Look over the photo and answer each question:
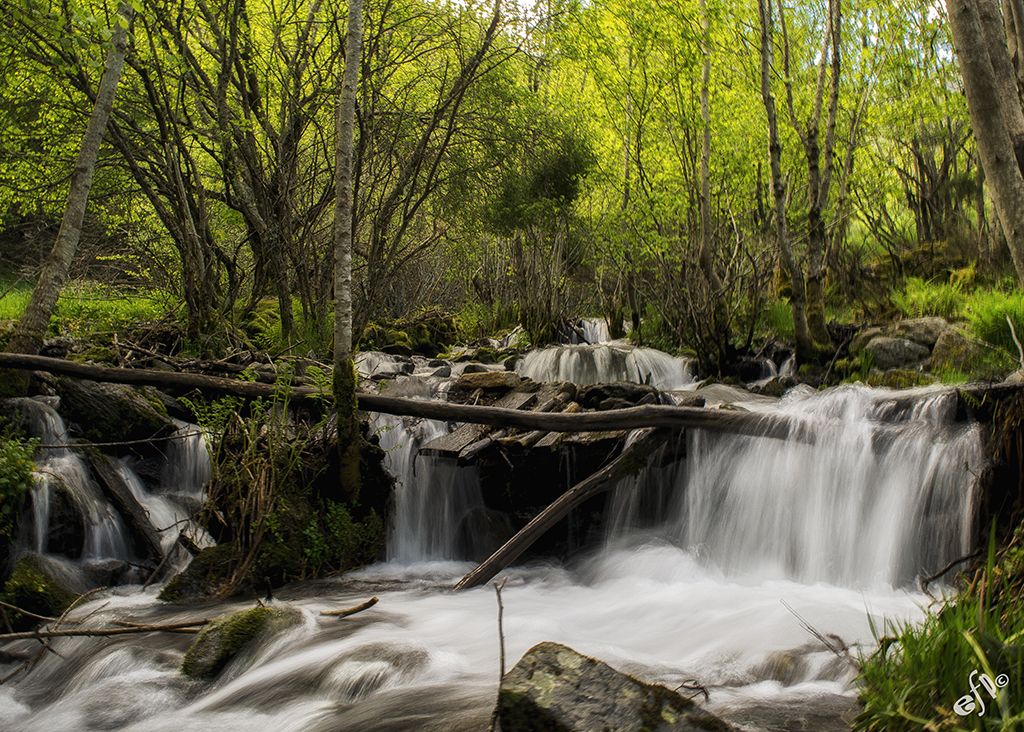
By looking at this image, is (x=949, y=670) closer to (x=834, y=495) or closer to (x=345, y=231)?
(x=834, y=495)

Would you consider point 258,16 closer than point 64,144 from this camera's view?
No

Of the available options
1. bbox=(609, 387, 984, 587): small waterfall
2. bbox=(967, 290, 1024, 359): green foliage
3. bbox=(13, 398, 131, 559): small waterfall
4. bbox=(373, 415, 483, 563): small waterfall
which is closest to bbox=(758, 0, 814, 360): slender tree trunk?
bbox=(609, 387, 984, 587): small waterfall

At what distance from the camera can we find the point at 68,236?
7.68 m

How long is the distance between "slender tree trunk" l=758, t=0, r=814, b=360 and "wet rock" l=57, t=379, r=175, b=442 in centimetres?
850

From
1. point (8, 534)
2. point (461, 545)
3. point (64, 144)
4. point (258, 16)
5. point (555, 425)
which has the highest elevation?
point (258, 16)

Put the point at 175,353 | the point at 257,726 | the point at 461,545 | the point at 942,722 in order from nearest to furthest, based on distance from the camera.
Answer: the point at 942,722, the point at 257,726, the point at 461,545, the point at 175,353

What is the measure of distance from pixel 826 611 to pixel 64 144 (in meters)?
11.5

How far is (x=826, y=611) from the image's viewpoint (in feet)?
18.3

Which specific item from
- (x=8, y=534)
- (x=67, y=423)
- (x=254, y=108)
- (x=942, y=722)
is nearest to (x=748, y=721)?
(x=942, y=722)

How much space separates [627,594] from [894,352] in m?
6.06

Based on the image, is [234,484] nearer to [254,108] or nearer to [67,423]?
[67,423]

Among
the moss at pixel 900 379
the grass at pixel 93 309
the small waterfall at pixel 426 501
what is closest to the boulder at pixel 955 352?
the moss at pixel 900 379

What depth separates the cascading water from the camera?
15.0ft

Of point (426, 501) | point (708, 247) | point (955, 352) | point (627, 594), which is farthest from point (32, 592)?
point (955, 352)
